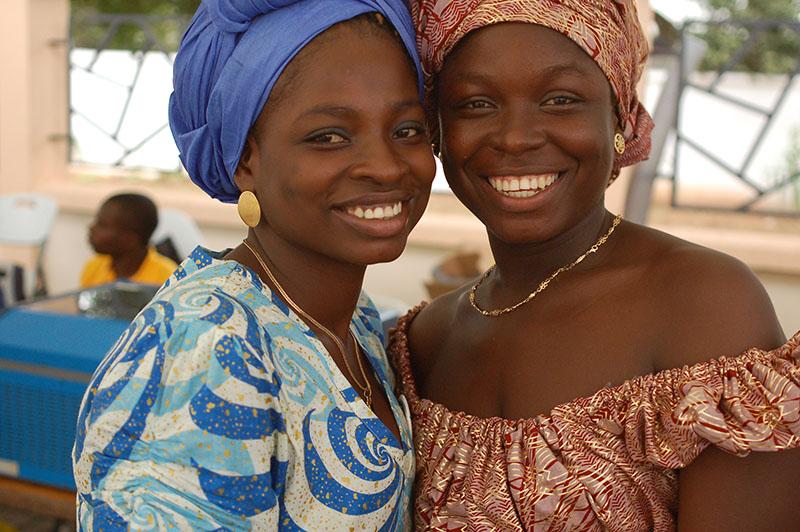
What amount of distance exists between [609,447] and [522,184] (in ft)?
1.51

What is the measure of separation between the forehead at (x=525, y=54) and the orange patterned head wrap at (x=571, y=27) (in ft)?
0.04

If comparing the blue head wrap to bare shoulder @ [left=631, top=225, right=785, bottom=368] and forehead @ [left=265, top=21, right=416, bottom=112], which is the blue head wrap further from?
bare shoulder @ [left=631, top=225, right=785, bottom=368]

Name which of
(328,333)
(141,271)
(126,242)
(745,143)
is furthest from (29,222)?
(328,333)

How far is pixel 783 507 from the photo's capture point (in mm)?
1418

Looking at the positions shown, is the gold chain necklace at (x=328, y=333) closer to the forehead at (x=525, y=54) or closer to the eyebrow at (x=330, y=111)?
the eyebrow at (x=330, y=111)

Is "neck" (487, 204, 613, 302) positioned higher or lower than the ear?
lower

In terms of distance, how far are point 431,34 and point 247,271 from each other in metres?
0.52

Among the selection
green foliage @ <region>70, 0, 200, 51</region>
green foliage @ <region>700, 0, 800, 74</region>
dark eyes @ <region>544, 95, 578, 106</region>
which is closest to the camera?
dark eyes @ <region>544, 95, 578, 106</region>

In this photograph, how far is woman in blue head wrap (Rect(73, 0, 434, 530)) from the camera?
1203 mm

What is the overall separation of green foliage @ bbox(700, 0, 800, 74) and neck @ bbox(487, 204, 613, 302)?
436 centimetres

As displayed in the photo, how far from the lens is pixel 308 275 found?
1523mm

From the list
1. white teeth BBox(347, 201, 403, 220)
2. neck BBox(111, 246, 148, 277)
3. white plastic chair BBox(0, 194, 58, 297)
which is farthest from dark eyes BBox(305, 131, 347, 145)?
white plastic chair BBox(0, 194, 58, 297)

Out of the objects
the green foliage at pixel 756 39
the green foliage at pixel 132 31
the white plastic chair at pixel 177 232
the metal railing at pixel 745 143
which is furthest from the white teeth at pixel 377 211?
the green foliage at pixel 132 31

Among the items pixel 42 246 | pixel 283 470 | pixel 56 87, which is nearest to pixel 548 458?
pixel 283 470
